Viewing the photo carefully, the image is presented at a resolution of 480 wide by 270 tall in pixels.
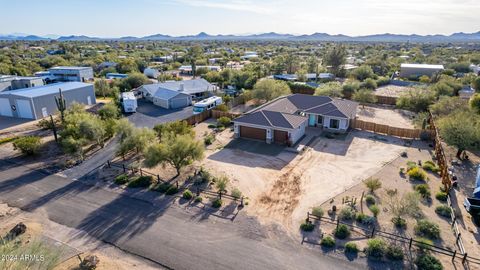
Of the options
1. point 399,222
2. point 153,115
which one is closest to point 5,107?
point 153,115

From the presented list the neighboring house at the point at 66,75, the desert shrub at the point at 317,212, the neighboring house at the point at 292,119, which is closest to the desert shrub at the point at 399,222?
the desert shrub at the point at 317,212

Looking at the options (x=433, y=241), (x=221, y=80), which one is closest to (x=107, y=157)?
(x=433, y=241)

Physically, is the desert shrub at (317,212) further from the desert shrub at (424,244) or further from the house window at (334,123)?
the house window at (334,123)

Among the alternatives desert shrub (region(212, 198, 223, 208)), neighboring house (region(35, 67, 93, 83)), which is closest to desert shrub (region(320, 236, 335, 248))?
desert shrub (region(212, 198, 223, 208))

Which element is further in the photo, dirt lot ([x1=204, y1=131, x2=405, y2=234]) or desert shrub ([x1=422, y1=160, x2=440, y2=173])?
desert shrub ([x1=422, y1=160, x2=440, y2=173])

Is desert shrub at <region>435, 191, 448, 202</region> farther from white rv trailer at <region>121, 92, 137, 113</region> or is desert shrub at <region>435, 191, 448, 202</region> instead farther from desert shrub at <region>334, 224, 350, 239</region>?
white rv trailer at <region>121, 92, 137, 113</region>

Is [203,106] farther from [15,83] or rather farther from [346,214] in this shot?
[15,83]

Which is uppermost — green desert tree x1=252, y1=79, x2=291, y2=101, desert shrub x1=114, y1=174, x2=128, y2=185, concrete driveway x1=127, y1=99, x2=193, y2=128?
green desert tree x1=252, y1=79, x2=291, y2=101
